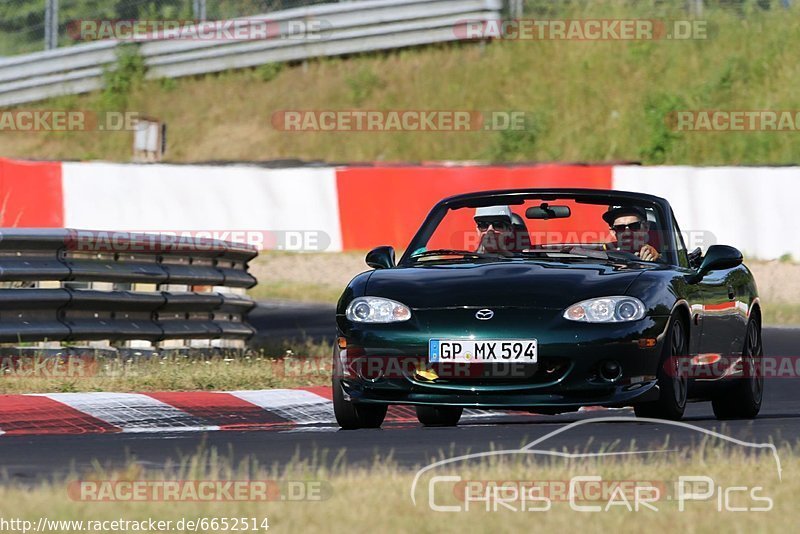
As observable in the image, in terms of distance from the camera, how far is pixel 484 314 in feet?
27.3

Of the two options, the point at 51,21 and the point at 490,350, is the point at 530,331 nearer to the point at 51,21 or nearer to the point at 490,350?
the point at 490,350

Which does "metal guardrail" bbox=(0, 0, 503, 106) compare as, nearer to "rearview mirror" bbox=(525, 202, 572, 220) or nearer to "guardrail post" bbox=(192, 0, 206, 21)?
"guardrail post" bbox=(192, 0, 206, 21)

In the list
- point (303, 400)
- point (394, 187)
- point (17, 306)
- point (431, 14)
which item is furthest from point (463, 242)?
point (431, 14)

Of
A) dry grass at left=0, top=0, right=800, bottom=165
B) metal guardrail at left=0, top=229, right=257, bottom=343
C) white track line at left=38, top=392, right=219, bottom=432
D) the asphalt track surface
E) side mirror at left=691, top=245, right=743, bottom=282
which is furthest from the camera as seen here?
dry grass at left=0, top=0, right=800, bottom=165

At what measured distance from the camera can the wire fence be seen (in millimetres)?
27766

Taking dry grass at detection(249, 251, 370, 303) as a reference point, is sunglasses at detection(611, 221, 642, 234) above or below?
above

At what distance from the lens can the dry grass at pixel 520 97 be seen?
26531 millimetres

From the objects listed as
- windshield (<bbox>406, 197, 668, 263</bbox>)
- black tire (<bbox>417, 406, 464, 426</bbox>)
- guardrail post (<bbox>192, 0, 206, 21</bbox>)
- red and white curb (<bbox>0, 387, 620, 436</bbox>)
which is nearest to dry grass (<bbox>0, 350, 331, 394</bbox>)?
red and white curb (<bbox>0, 387, 620, 436</bbox>)

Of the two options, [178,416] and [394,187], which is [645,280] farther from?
[394,187]

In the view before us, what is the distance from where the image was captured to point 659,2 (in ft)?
97.7

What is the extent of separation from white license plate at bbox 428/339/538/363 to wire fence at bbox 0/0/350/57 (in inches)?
780

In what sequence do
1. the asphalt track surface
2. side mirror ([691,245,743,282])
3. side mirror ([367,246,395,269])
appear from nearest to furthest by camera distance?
the asphalt track surface < side mirror ([691,245,743,282]) < side mirror ([367,246,395,269])

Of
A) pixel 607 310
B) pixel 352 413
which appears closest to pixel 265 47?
pixel 352 413

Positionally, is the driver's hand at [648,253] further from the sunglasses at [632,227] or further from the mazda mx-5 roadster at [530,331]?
the sunglasses at [632,227]
